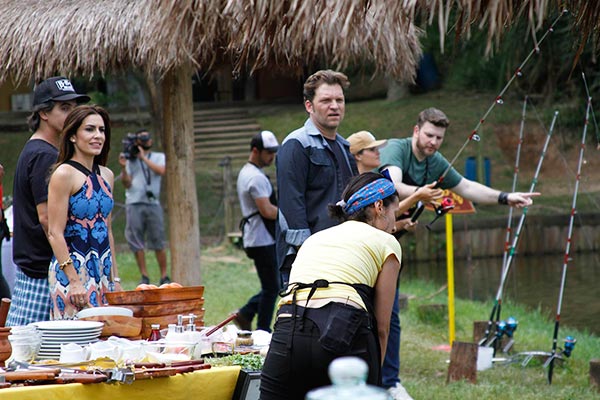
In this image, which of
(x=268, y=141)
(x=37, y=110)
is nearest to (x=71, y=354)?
(x=37, y=110)

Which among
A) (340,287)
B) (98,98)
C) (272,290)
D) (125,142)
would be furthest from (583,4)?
(98,98)

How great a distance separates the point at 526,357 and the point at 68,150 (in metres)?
4.50

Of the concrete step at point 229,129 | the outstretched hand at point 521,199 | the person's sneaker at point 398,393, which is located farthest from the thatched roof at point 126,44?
the concrete step at point 229,129

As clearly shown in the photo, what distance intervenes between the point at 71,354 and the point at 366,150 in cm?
272

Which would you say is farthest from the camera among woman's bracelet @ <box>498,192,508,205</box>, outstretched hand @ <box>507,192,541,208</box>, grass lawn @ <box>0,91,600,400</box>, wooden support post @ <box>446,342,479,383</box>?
grass lawn @ <box>0,91,600,400</box>

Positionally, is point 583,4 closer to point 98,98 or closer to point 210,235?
point 210,235

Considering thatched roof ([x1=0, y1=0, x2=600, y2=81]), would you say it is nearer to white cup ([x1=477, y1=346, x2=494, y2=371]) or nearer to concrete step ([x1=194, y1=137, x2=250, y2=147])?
white cup ([x1=477, y1=346, x2=494, y2=371])

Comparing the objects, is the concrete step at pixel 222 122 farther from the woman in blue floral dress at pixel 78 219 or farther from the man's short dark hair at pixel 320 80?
the woman in blue floral dress at pixel 78 219

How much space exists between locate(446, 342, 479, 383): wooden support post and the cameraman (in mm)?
5359

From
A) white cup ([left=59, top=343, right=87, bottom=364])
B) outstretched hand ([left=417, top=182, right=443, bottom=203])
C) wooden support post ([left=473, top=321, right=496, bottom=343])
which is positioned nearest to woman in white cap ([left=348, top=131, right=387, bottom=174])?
outstretched hand ([left=417, top=182, right=443, bottom=203])

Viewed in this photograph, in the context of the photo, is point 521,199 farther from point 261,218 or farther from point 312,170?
point 261,218

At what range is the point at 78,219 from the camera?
4867 mm

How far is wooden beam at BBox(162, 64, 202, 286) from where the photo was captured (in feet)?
25.1

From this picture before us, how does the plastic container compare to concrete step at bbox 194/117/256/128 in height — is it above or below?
above
